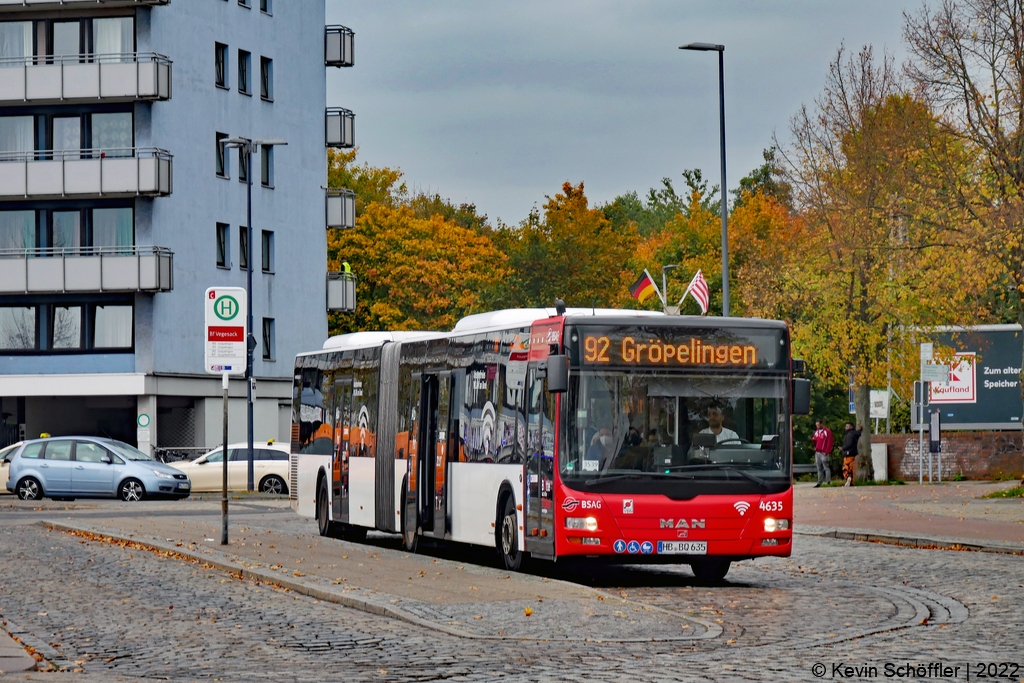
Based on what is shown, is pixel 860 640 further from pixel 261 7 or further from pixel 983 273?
pixel 261 7

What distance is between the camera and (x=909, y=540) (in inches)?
969

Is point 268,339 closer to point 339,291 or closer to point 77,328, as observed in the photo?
point 339,291

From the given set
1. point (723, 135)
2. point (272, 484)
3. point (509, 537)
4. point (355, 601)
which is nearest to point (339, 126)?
point (272, 484)

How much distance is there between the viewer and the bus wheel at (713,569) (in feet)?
60.9

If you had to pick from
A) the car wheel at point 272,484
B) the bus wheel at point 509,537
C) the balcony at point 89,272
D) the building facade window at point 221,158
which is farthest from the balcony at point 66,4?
the bus wheel at point 509,537

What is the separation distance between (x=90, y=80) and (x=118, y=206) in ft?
13.1

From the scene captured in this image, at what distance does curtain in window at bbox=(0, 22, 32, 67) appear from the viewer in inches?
2213

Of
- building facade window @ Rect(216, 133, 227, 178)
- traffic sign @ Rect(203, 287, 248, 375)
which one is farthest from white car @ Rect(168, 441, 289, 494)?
traffic sign @ Rect(203, 287, 248, 375)

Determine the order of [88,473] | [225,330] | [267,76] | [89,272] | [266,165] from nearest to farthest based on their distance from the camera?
[225,330] < [88,473] < [89,272] < [267,76] < [266,165]

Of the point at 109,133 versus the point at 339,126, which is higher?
the point at 339,126

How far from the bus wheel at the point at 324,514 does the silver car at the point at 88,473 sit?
14.0 m

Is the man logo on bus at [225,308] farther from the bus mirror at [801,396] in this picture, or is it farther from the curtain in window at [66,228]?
the curtain in window at [66,228]

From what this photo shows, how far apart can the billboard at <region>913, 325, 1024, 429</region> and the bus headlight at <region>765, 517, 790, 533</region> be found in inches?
1427

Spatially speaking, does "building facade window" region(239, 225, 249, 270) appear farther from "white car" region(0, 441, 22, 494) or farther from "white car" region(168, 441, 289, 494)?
"white car" region(0, 441, 22, 494)
